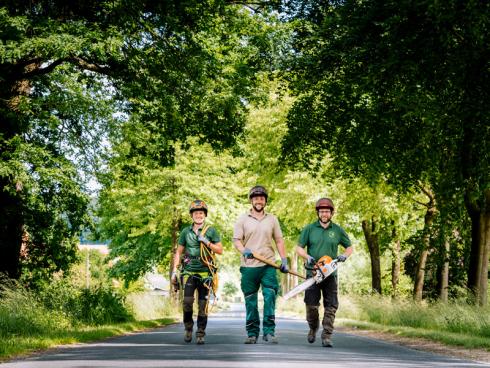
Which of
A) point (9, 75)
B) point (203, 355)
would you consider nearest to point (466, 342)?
point (203, 355)

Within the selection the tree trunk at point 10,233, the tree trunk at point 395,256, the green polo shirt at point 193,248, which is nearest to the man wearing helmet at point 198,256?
the green polo shirt at point 193,248

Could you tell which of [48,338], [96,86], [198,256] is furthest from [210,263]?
[96,86]

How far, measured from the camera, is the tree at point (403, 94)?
572 inches

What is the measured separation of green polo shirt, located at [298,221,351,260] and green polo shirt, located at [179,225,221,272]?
1285 mm

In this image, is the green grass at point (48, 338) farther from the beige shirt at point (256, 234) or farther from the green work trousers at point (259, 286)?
the beige shirt at point (256, 234)

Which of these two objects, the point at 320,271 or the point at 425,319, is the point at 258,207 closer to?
the point at 320,271

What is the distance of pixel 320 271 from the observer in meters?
11.9

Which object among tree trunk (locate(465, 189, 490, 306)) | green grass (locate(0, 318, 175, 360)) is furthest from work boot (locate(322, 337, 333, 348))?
tree trunk (locate(465, 189, 490, 306))

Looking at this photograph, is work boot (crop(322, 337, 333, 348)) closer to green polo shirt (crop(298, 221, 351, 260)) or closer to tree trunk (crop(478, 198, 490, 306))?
green polo shirt (crop(298, 221, 351, 260))

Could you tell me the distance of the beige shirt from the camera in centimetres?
1188

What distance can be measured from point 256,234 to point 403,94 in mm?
6377

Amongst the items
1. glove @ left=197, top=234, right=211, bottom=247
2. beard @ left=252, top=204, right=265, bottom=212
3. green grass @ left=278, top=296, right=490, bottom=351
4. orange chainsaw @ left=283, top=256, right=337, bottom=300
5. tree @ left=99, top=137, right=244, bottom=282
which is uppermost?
tree @ left=99, top=137, right=244, bottom=282

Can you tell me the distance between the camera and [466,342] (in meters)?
14.4

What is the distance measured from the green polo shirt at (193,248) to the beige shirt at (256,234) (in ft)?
2.00
